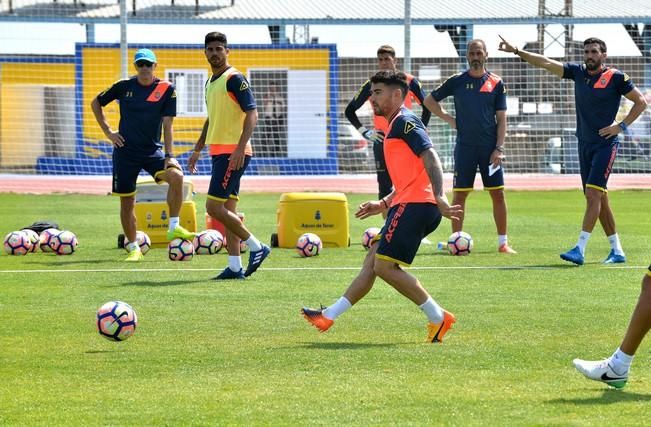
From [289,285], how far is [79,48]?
82.2 ft

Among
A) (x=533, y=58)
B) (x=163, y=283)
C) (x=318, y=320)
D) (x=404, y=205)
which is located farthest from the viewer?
(x=533, y=58)

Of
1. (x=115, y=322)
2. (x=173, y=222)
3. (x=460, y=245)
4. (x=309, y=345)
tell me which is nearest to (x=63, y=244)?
(x=173, y=222)

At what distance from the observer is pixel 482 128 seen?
15.1 metres

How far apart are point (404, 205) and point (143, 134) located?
6.22 metres

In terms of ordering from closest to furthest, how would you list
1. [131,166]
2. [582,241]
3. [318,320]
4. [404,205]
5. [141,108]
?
[404,205]
[318,320]
[582,241]
[141,108]
[131,166]

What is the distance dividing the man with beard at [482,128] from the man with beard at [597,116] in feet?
4.54

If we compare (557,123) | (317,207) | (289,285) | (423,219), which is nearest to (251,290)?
(289,285)

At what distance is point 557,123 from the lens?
116ft

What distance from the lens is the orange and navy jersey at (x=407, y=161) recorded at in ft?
28.4

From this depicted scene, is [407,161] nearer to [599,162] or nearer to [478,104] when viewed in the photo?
[599,162]

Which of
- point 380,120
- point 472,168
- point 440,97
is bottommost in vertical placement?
point 472,168

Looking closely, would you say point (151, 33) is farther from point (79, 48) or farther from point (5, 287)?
point (5, 287)

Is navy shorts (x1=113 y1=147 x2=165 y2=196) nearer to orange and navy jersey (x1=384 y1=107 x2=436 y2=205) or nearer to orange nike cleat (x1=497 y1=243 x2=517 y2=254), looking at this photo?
orange nike cleat (x1=497 y1=243 x2=517 y2=254)

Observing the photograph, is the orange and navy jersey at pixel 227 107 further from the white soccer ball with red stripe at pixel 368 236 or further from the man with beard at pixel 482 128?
the man with beard at pixel 482 128
